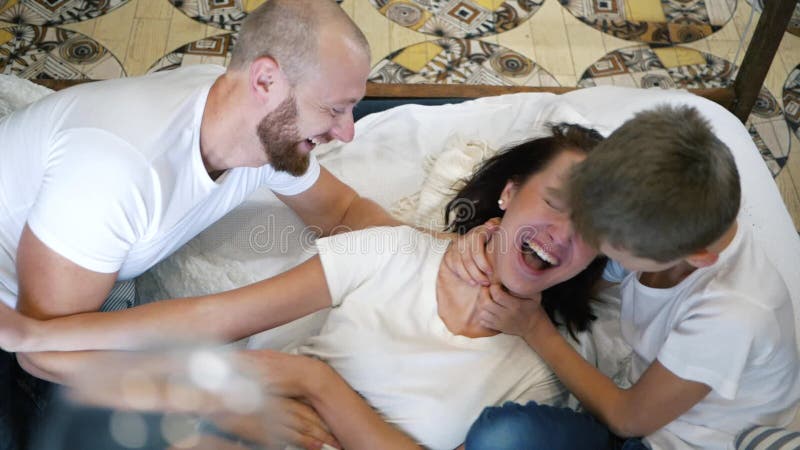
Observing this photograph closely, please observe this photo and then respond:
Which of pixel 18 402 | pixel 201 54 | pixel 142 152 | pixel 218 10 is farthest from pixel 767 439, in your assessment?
pixel 218 10

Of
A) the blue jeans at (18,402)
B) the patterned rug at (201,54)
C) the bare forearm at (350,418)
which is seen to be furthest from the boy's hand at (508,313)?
the patterned rug at (201,54)

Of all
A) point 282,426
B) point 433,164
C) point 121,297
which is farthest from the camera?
point 433,164

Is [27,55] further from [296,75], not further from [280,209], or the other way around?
[296,75]

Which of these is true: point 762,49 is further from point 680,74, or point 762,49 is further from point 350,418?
point 350,418

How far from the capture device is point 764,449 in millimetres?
1097

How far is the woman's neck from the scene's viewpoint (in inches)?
50.0

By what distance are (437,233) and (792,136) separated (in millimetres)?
1355

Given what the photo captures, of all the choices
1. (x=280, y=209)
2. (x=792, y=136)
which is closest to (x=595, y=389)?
(x=280, y=209)

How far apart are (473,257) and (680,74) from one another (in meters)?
1.43

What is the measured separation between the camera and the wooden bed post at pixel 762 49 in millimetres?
1764

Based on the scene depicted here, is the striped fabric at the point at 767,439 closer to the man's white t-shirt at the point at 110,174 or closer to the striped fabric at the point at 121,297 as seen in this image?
the man's white t-shirt at the point at 110,174

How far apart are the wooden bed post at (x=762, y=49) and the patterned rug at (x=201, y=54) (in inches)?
52.6

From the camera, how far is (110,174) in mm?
1125

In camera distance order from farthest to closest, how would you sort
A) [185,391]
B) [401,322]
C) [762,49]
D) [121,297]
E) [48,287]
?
1. [762,49]
2. [121,297]
3. [401,322]
4. [48,287]
5. [185,391]
